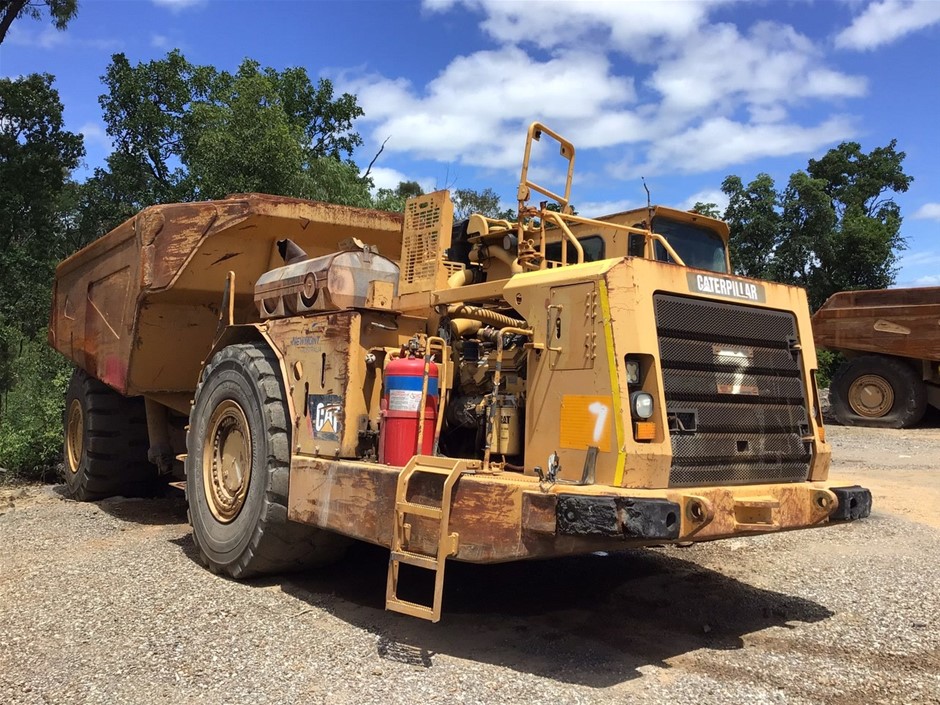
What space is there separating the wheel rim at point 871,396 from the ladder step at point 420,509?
1348 cm

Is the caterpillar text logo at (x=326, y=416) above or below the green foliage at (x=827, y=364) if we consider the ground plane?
below

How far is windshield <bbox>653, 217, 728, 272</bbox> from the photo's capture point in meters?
7.08

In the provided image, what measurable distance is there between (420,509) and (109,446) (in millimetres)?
5510

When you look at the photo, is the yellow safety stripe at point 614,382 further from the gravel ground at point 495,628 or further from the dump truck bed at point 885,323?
the dump truck bed at point 885,323

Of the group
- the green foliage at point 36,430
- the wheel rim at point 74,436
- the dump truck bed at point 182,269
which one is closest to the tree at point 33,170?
the green foliage at point 36,430

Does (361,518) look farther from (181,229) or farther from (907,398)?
(907,398)

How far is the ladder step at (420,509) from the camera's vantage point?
4.09 meters

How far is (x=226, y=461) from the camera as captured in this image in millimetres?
5863

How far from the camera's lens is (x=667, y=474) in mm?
3945

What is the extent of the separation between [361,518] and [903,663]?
9.36 feet

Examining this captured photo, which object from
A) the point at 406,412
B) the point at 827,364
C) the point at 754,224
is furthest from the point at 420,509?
the point at 754,224

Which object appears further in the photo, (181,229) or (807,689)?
(181,229)

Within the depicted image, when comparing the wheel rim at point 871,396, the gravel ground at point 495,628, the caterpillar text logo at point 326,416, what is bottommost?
the gravel ground at point 495,628

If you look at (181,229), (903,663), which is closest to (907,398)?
(903,663)
